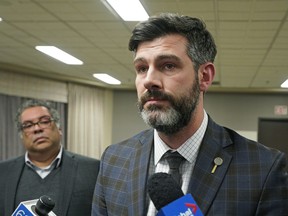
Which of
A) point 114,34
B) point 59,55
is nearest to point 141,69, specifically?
point 114,34

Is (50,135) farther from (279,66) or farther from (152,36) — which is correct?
(279,66)

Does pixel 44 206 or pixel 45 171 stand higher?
pixel 44 206

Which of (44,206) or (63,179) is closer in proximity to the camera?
(44,206)

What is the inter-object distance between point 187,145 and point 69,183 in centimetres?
115

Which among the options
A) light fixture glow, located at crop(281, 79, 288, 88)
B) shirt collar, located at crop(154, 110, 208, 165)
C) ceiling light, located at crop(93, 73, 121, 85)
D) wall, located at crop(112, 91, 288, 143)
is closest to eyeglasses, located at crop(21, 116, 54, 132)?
shirt collar, located at crop(154, 110, 208, 165)

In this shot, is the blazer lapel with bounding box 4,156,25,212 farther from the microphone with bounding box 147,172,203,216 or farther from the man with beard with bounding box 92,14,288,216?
the microphone with bounding box 147,172,203,216

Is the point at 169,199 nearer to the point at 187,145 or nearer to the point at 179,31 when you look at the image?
the point at 187,145

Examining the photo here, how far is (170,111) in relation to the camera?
1118 millimetres

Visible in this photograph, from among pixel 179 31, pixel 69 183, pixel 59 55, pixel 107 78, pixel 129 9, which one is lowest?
pixel 69 183

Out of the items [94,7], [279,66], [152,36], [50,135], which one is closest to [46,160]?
[50,135]

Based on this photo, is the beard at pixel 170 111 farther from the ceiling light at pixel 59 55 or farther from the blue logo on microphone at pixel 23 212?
the ceiling light at pixel 59 55

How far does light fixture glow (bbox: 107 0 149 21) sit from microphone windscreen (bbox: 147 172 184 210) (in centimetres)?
269

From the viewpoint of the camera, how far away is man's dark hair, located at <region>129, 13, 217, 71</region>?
3.84 ft

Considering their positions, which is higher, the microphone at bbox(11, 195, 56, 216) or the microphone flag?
the microphone flag
